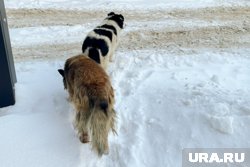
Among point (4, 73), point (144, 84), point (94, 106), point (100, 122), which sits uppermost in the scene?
point (4, 73)

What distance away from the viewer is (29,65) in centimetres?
630

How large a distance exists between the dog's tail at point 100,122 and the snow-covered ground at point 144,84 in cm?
33

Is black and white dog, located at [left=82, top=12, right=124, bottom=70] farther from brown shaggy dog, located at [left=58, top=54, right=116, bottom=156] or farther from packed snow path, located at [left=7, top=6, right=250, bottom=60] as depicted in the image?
brown shaggy dog, located at [left=58, top=54, right=116, bottom=156]

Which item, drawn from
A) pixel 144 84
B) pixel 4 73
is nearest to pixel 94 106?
pixel 4 73

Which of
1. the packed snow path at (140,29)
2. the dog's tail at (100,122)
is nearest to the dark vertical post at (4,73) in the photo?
the dog's tail at (100,122)

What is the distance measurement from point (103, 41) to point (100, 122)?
7.64 feet

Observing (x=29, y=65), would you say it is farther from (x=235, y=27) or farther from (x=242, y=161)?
(x=235, y=27)

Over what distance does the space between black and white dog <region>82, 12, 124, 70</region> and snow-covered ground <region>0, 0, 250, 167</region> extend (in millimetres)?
423

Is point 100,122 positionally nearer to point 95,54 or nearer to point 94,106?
point 94,106

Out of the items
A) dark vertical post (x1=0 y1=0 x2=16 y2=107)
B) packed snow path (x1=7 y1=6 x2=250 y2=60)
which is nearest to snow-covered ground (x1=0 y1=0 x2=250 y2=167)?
packed snow path (x1=7 y1=6 x2=250 y2=60)

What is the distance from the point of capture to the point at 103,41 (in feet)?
18.3

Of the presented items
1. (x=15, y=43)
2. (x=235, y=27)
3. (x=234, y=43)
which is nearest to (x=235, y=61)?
(x=234, y=43)

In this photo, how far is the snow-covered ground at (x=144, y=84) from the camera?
397 cm

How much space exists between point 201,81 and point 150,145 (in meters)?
1.72
